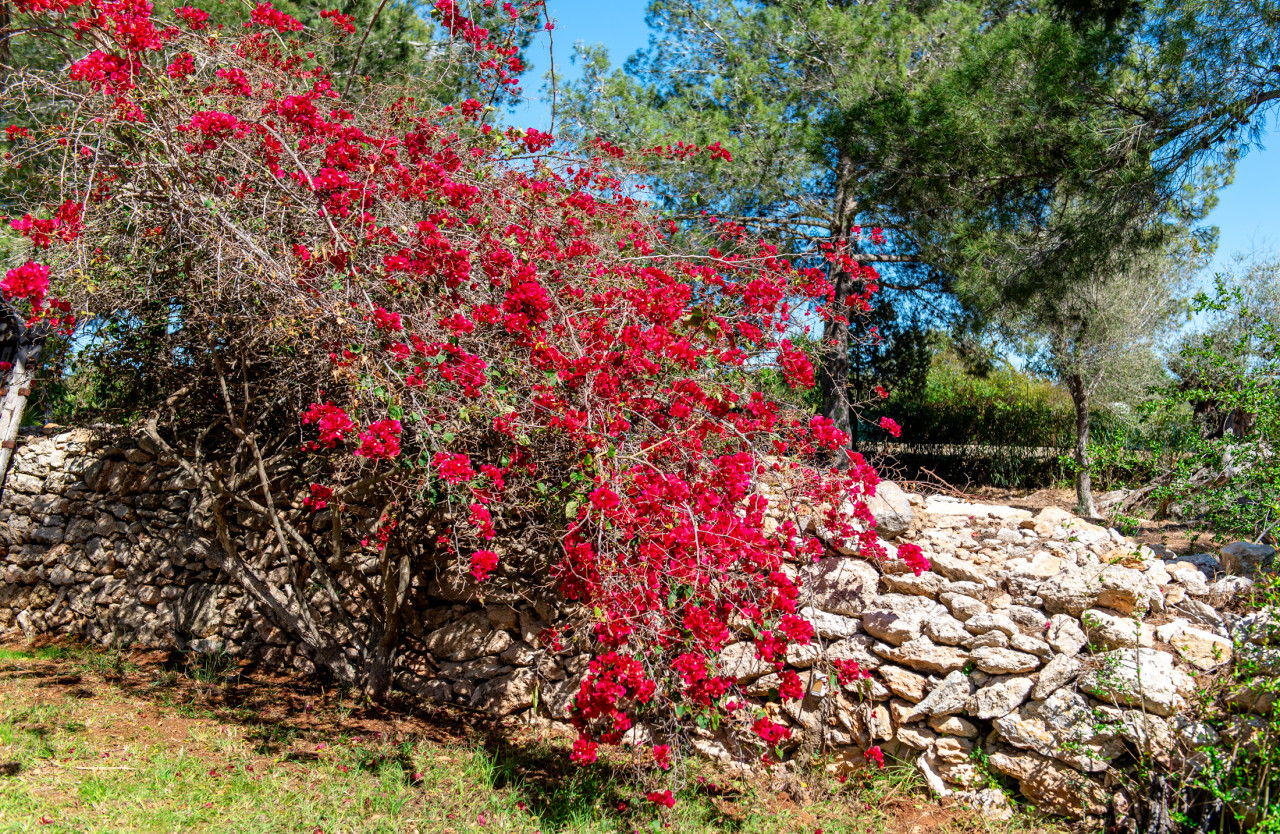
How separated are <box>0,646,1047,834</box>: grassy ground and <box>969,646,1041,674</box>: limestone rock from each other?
2.02 ft

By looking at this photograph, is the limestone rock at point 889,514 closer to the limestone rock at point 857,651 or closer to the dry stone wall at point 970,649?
the dry stone wall at point 970,649

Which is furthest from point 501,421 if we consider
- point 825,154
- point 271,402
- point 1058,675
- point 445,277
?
point 825,154

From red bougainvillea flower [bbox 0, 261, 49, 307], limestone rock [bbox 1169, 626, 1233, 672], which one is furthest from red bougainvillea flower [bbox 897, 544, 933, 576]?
red bougainvillea flower [bbox 0, 261, 49, 307]

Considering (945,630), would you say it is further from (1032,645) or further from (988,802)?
(988,802)

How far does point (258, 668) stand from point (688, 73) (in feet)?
27.6

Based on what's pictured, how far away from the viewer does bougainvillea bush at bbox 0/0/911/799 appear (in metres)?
3.14

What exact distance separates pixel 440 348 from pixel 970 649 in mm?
2855

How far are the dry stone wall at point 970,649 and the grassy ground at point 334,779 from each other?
8.4 inches

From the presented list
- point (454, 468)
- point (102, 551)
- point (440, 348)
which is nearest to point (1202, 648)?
point (454, 468)

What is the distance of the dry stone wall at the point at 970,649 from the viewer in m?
3.40

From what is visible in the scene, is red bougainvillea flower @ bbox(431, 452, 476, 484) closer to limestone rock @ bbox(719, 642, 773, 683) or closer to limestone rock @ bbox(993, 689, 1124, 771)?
limestone rock @ bbox(719, 642, 773, 683)

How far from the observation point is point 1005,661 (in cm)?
361

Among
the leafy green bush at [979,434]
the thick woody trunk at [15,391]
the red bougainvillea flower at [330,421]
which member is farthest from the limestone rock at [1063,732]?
the leafy green bush at [979,434]

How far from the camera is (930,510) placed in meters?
4.62
